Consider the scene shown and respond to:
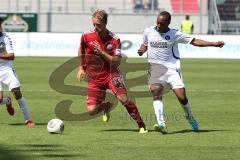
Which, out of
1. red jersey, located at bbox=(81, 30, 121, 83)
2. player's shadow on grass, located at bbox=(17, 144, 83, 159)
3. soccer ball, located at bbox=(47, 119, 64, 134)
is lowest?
soccer ball, located at bbox=(47, 119, 64, 134)

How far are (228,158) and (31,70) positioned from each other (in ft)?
61.3

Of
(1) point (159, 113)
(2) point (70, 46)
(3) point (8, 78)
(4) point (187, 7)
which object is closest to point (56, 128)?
(1) point (159, 113)

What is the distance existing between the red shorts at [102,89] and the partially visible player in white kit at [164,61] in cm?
58

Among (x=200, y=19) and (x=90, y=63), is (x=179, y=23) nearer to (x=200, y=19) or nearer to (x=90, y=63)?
(x=200, y=19)

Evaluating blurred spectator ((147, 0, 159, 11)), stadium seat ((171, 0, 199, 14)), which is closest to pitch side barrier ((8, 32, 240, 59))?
blurred spectator ((147, 0, 159, 11))

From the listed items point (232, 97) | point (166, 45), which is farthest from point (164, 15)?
point (232, 97)

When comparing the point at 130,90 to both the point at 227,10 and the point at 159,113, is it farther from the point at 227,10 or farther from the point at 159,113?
the point at 227,10

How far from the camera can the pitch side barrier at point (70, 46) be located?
35000 mm

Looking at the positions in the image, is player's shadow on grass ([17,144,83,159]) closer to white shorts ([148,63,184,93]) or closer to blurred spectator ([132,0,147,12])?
white shorts ([148,63,184,93])

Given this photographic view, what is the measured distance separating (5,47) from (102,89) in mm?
2059

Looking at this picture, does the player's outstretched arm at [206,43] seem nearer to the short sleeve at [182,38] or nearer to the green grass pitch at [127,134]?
the short sleeve at [182,38]

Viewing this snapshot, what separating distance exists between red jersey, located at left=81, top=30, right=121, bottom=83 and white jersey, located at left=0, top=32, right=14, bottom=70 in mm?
1570

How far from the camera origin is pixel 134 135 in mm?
11742

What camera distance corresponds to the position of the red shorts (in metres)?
12.2
